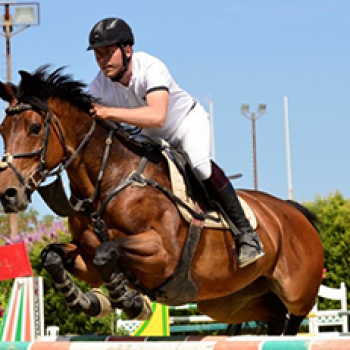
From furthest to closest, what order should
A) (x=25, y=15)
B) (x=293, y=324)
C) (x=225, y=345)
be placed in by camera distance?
(x=25, y=15) → (x=293, y=324) → (x=225, y=345)

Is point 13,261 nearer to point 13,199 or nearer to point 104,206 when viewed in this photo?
point 104,206

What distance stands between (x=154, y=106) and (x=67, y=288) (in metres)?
1.21

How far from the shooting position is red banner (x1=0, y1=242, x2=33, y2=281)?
7.18 meters

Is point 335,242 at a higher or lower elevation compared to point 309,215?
lower

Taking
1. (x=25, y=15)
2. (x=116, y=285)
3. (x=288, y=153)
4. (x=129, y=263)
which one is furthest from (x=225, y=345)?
(x=288, y=153)

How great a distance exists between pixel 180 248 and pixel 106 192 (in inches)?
23.2

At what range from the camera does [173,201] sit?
5.49 meters

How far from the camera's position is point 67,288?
5242 millimetres

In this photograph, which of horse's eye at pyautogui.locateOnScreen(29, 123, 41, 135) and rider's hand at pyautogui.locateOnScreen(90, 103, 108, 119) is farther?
rider's hand at pyautogui.locateOnScreen(90, 103, 108, 119)

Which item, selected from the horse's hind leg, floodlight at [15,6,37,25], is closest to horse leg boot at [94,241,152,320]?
the horse's hind leg

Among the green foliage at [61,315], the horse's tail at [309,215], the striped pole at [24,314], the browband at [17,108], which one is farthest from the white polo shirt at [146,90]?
the green foliage at [61,315]

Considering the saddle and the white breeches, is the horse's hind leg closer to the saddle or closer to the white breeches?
the saddle

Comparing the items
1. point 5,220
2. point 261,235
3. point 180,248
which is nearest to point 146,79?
point 180,248

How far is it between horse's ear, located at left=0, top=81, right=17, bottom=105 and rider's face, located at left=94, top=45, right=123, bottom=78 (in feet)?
1.86
